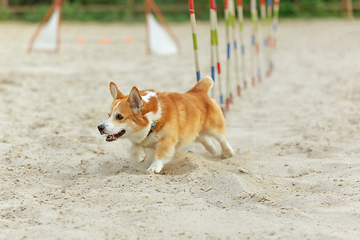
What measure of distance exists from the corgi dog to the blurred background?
14.6 m

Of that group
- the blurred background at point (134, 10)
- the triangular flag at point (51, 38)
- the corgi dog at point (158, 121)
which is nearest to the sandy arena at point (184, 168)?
the corgi dog at point (158, 121)

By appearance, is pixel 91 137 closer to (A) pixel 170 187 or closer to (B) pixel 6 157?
(B) pixel 6 157

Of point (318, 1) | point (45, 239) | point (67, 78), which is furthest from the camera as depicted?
point (318, 1)

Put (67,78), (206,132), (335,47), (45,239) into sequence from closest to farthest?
(45,239) → (206,132) → (67,78) → (335,47)

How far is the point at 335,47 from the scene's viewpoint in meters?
11.8

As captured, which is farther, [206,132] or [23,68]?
[23,68]

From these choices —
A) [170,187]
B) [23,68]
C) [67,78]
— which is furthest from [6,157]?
[23,68]

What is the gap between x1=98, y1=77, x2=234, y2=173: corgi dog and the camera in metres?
3.66

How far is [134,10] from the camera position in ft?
61.3

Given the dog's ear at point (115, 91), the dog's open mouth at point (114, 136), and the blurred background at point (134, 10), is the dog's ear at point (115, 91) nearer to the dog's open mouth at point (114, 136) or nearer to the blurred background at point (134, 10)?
the dog's open mouth at point (114, 136)

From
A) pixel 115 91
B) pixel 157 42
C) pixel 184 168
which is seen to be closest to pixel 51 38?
pixel 157 42

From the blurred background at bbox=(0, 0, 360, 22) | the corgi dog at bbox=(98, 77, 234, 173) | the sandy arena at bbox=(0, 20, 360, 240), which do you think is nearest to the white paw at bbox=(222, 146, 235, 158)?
the sandy arena at bbox=(0, 20, 360, 240)

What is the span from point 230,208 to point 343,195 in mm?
897

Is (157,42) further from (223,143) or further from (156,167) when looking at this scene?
(156,167)
